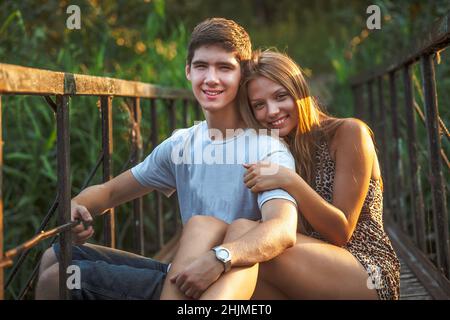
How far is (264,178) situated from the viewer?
189cm

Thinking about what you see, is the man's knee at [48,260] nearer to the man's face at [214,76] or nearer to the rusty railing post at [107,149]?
the rusty railing post at [107,149]

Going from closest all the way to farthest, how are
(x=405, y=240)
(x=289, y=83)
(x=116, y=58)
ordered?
(x=289, y=83), (x=405, y=240), (x=116, y=58)

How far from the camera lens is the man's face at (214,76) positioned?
2.12 m

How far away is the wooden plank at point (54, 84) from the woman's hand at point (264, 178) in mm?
516

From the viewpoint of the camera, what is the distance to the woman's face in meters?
2.21

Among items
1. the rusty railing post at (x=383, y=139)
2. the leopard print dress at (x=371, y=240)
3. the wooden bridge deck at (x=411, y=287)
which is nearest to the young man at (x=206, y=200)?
the leopard print dress at (x=371, y=240)

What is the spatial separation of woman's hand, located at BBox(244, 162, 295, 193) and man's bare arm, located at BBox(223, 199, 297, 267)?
0.07 metres

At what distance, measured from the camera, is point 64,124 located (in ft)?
5.83

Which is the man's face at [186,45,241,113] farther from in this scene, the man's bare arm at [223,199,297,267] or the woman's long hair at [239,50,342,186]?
the man's bare arm at [223,199,297,267]

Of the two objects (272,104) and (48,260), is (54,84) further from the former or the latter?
(272,104)

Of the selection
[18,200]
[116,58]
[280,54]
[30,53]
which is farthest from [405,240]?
[116,58]

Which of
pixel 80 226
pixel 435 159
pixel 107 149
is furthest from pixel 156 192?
pixel 435 159

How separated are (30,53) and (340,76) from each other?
337cm

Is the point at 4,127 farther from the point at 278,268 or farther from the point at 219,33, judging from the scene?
the point at 278,268
